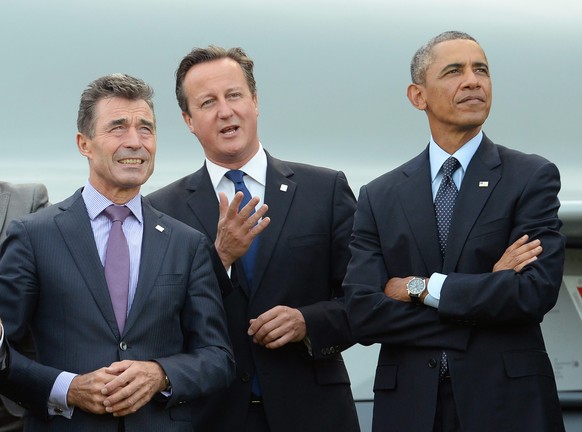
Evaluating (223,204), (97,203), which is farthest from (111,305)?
(223,204)

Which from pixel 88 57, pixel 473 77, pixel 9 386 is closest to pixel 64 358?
pixel 9 386

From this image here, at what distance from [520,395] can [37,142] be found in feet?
5.98

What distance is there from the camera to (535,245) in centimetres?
314

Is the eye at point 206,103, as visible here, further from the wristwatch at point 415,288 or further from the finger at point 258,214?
the wristwatch at point 415,288

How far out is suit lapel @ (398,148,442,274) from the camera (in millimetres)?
Answer: 3270

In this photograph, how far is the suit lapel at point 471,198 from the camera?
3.22 metres

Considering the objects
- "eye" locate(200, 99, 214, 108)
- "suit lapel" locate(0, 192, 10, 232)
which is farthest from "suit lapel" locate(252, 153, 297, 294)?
"suit lapel" locate(0, 192, 10, 232)

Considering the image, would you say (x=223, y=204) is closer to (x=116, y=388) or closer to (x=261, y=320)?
(x=261, y=320)

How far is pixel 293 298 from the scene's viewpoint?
351cm

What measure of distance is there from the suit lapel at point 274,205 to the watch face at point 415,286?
0.44m

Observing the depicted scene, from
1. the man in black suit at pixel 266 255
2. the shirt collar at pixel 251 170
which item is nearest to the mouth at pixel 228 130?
the man in black suit at pixel 266 255

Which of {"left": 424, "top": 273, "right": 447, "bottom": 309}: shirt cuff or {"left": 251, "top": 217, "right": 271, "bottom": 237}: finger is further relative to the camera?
{"left": 251, "top": 217, "right": 271, "bottom": 237}: finger

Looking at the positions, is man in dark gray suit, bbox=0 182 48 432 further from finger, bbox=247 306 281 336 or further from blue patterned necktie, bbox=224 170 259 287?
finger, bbox=247 306 281 336

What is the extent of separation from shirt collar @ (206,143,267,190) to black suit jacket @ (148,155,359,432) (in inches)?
0.7
